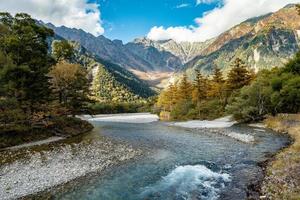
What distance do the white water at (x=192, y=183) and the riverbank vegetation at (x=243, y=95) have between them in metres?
44.5

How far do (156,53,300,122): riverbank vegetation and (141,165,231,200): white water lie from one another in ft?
146

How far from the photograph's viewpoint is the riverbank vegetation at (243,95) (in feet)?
210

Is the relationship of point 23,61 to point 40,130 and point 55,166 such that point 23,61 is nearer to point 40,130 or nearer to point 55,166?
point 40,130

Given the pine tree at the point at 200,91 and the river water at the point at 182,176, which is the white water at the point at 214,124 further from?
the river water at the point at 182,176

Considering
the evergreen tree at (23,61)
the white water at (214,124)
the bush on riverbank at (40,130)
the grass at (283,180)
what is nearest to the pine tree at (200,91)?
the white water at (214,124)

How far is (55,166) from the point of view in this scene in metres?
26.5

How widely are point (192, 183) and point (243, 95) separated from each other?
165ft

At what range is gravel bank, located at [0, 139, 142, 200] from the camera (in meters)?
20.6

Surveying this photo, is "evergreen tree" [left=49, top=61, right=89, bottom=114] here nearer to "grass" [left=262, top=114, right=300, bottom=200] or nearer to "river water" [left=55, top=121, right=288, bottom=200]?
"river water" [left=55, top=121, right=288, bottom=200]

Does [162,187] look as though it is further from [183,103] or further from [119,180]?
[183,103]

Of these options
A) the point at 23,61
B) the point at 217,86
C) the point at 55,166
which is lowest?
the point at 55,166

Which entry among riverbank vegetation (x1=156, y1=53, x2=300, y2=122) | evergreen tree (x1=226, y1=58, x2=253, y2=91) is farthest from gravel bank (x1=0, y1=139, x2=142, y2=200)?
evergreen tree (x1=226, y1=58, x2=253, y2=91)

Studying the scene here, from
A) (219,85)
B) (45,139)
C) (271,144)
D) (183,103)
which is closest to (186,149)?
(271,144)

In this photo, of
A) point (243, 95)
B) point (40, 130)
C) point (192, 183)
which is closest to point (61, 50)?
point (40, 130)
